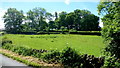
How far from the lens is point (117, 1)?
2916mm

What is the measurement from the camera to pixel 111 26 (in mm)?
2889

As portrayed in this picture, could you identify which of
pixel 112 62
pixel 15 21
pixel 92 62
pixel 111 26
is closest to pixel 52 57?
pixel 92 62

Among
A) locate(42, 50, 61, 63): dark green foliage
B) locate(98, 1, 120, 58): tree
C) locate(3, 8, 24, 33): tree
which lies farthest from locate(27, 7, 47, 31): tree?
locate(98, 1, 120, 58): tree

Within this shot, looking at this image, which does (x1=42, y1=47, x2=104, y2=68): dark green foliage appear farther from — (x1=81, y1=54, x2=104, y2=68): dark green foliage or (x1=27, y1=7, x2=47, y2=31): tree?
(x1=27, y1=7, x2=47, y2=31): tree

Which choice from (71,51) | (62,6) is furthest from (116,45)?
(62,6)

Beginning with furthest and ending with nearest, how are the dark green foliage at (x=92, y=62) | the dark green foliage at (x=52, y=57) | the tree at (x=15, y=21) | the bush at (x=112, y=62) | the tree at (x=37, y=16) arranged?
the tree at (x=15, y=21)
the tree at (x=37, y=16)
the dark green foliage at (x=52, y=57)
the dark green foliage at (x=92, y=62)
the bush at (x=112, y=62)

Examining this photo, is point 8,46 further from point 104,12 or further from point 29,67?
point 104,12

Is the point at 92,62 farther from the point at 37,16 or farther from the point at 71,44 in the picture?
the point at 37,16

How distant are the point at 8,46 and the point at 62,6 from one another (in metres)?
3.34

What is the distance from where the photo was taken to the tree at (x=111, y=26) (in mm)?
2834

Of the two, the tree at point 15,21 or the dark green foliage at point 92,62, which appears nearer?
the dark green foliage at point 92,62

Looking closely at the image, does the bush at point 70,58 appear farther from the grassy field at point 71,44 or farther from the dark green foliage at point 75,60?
the grassy field at point 71,44

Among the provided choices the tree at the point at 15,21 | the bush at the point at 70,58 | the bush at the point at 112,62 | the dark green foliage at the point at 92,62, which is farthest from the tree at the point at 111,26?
the tree at the point at 15,21

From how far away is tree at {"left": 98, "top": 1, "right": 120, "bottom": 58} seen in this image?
2834mm
